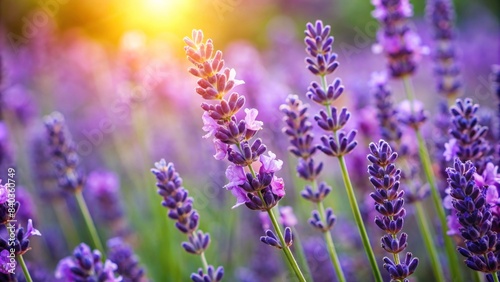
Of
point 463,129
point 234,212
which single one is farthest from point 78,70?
point 463,129

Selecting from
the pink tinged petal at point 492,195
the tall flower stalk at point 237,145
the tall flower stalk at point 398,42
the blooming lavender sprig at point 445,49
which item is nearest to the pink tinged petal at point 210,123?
the tall flower stalk at point 237,145

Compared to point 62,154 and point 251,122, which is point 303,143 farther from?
point 62,154

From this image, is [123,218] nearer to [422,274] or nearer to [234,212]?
[234,212]

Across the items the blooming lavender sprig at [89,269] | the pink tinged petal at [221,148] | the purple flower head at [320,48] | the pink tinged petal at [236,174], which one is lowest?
the blooming lavender sprig at [89,269]

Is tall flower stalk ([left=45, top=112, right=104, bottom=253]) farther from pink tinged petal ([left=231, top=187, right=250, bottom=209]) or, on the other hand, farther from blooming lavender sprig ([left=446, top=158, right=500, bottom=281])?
blooming lavender sprig ([left=446, top=158, right=500, bottom=281])

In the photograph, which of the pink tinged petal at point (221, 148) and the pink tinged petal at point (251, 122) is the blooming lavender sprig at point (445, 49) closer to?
the pink tinged petal at point (251, 122)

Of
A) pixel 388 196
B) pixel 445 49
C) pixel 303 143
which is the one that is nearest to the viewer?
pixel 388 196

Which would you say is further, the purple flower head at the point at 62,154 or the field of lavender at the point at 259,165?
the purple flower head at the point at 62,154

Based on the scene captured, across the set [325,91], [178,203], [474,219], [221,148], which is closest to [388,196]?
[474,219]
